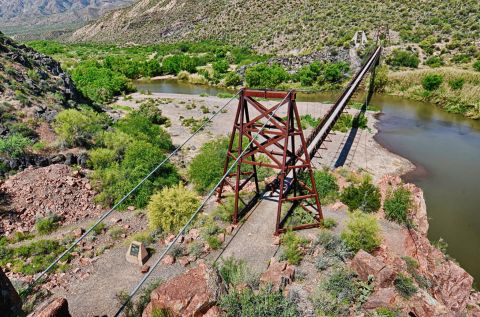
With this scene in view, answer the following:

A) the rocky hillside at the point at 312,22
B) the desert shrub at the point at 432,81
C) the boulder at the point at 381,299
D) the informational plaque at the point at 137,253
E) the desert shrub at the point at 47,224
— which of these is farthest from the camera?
the rocky hillside at the point at 312,22

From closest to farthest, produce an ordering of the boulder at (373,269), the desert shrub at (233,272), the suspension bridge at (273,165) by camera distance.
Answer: the boulder at (373,269), the desert shrub at (233,272), the suspension bridge at (273,165)

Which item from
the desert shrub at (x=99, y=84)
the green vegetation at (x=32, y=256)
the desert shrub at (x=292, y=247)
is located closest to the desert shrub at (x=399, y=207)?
the desert shrub at (x=292, y=247)

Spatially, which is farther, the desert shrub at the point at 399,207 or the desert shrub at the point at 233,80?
the desert shrub at the point at 233,80

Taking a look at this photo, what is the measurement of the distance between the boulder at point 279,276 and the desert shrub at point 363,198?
6702 millimetres

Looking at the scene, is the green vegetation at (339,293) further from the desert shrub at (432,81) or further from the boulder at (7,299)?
the desert shrub at (432,81)

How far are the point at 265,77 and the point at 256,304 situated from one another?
50.2 meters

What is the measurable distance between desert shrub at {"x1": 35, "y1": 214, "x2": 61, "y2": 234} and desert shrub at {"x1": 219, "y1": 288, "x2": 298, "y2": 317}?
1111cm

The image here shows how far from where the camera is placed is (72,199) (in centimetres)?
1819

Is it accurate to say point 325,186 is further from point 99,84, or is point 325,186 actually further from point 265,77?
point 99,84

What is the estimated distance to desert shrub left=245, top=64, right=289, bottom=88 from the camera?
184 ft

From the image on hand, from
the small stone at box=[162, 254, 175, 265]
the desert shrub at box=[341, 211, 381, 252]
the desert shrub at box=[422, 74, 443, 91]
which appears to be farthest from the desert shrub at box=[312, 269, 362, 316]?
the desert shrub at box=[422, 74, 443, 91]

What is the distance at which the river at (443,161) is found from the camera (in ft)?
60.3

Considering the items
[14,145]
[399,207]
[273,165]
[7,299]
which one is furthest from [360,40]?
[7,299]

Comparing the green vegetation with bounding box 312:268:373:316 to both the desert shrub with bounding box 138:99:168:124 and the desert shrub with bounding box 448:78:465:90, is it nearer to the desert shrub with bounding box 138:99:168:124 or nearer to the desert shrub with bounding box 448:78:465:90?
the desert shrub with bounding box 138:99:168:124
